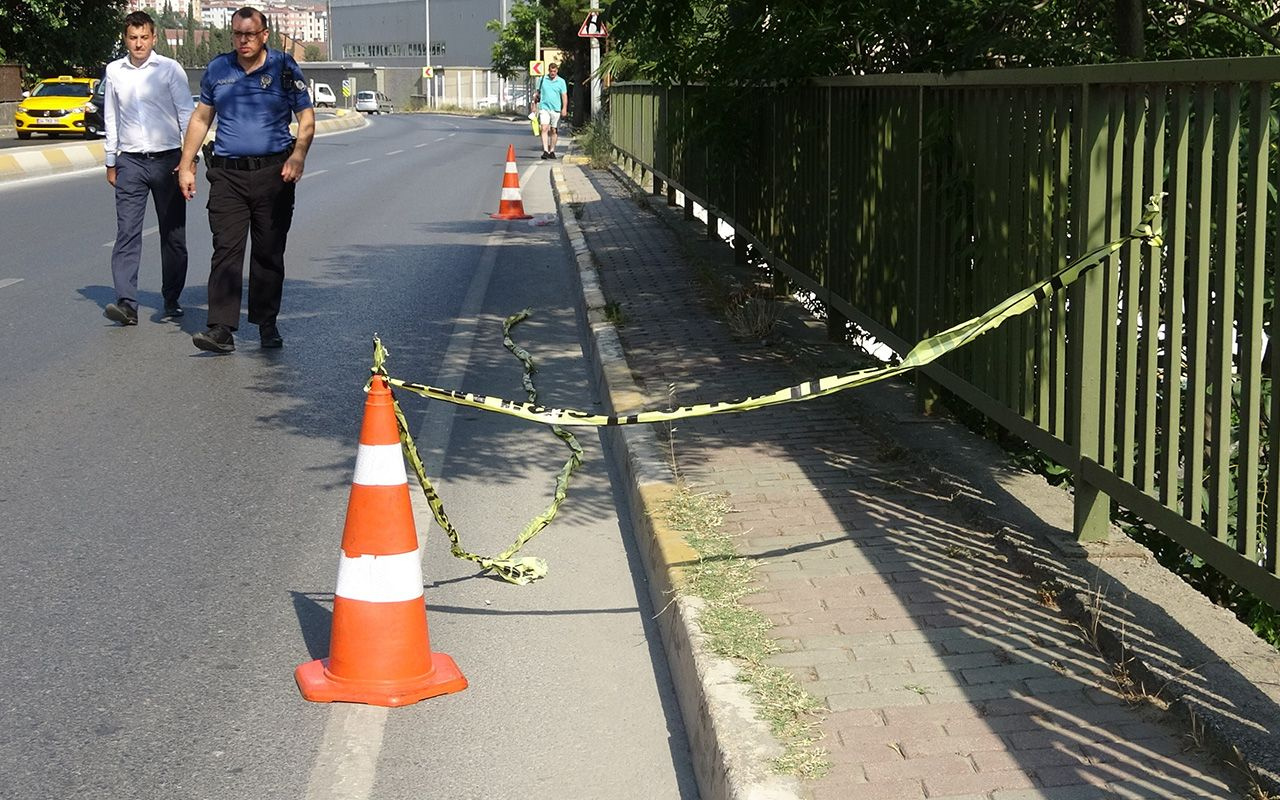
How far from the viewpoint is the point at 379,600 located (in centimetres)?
462

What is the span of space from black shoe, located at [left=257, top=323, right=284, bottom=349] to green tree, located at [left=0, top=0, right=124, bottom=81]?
4042 centimetres

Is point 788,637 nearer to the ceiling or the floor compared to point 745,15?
nearer to the floor

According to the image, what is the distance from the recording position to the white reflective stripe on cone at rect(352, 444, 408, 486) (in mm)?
4660

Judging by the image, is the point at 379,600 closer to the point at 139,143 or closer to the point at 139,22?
the point at 139,143

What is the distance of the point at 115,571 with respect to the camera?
18.6 feet

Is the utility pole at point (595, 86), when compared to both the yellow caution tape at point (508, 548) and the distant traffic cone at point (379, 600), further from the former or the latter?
the distant traffic cone at point (379, 600)

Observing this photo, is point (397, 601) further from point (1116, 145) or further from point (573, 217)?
point (573, 217)

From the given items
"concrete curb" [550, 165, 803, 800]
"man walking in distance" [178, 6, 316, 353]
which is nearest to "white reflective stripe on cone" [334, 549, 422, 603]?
"concrete curb" [550, 165, 803, 800]

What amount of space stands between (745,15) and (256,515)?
5.29 metres

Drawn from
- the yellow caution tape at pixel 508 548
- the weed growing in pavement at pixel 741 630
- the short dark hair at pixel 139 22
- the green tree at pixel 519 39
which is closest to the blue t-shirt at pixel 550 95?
the short dark hair at pixel 139 22

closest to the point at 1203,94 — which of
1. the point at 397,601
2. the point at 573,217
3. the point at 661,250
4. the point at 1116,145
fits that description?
the point at 1116,145

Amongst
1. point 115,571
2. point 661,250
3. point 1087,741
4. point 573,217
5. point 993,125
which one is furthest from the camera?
point 573,217

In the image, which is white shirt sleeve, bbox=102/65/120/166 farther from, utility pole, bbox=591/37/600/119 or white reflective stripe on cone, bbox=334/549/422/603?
utility pole, bbox=591/37/600/119

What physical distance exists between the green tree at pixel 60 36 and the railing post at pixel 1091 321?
4634cm
